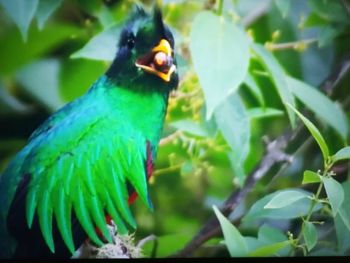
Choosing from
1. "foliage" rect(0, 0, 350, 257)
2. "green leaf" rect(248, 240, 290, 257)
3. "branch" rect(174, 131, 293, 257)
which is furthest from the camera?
"branch" rect(174, 131, 293, 257)

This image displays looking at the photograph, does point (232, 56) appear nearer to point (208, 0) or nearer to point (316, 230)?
point (208, 0)

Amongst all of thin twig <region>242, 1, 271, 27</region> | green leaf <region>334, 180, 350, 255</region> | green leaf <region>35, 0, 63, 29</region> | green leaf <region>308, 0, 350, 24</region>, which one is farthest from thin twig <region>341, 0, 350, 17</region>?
green leaf <region>35, 0, 63, 29</region>

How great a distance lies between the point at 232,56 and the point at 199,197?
28 centimetres

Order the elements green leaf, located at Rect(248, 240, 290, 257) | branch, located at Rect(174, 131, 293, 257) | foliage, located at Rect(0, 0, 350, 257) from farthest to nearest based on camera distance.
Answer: branch, located at Rect(174, 131, 293, 257) → foliage, located at Rect(0, 0, 350, 257) → green leaf, located at Rect(248, 240, 290, 257)

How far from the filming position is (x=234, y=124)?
1435mm

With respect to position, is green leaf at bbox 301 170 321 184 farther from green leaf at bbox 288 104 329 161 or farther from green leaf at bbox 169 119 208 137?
green leaf at bbox 169 119 208 137

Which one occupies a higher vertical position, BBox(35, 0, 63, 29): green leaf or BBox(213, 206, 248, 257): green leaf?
BBox(35, 0, 63, 29): green leaf

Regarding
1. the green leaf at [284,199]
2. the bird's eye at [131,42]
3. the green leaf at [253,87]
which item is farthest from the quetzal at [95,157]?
the green leaf at [284,199]

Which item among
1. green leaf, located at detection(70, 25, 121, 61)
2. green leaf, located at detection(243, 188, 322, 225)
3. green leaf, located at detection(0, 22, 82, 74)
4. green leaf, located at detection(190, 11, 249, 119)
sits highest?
green leaf, located at detection(0, 22, 82, 74)

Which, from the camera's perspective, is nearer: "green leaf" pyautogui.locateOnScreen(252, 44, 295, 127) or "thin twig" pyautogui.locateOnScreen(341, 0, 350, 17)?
"green leaf" pyautogui.locateOnScreen(252, 44, 295, 127)

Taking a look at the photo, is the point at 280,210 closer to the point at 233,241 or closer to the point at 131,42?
the point at 233,241

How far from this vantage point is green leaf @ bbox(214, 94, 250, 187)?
1429mm

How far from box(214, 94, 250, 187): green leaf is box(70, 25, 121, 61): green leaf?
7.2 inches

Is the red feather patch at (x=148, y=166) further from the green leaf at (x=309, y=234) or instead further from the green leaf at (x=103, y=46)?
the green leaf at (x=309, y=234)
